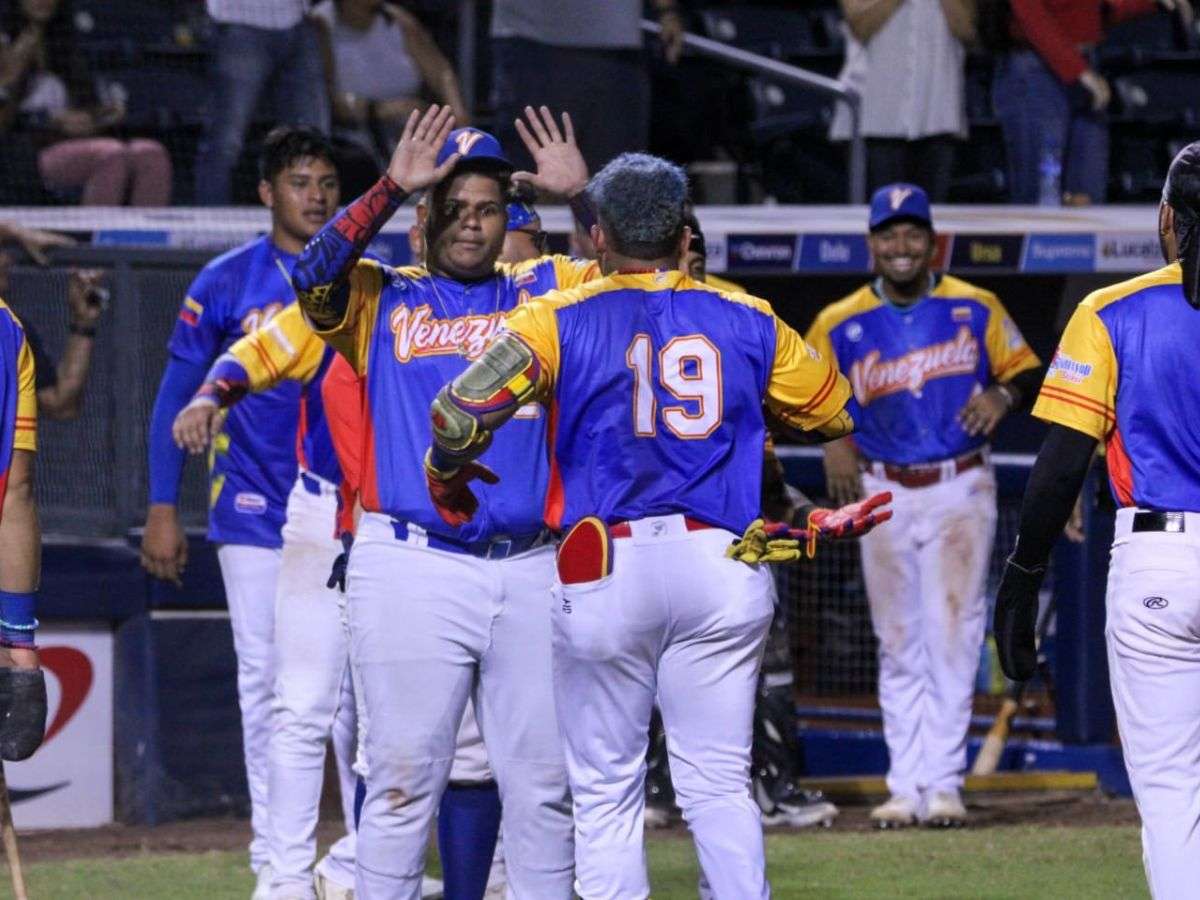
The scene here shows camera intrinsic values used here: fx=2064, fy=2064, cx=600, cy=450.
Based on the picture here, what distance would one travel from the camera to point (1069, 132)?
→ 959 cm

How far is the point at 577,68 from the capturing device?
8.45 meters

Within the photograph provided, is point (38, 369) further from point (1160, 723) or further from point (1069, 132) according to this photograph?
point (1069, 132)

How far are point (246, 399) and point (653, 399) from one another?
230 centimetres

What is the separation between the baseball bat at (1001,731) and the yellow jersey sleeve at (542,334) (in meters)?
4.15

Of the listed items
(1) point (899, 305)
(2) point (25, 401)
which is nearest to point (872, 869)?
(1) point (899, 305)

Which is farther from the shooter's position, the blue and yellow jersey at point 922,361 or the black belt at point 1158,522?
the blue and yellow jersey at point 922,361

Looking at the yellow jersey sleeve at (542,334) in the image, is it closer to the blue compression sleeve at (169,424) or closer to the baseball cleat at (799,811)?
the blue compression sleeve at (169,424)

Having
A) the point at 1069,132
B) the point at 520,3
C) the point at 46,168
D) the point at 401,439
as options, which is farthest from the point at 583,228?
the point at 1069,132

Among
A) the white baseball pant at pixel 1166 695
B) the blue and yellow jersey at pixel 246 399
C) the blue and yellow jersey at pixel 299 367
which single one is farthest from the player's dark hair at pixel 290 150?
the white baseball pant at pixel 1166 695

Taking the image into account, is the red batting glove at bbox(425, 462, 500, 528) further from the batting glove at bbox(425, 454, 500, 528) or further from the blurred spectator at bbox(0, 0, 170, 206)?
the blurred spectator at bbox(0, 0, 170, 206)

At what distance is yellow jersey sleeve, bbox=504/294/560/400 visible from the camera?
13.4 ft

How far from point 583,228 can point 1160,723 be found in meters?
1.74

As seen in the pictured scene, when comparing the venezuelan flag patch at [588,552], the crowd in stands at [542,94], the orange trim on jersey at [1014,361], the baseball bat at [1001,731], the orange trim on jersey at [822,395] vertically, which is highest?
the crowd in stands at [542,94]

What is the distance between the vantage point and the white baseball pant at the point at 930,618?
7.08 meters
